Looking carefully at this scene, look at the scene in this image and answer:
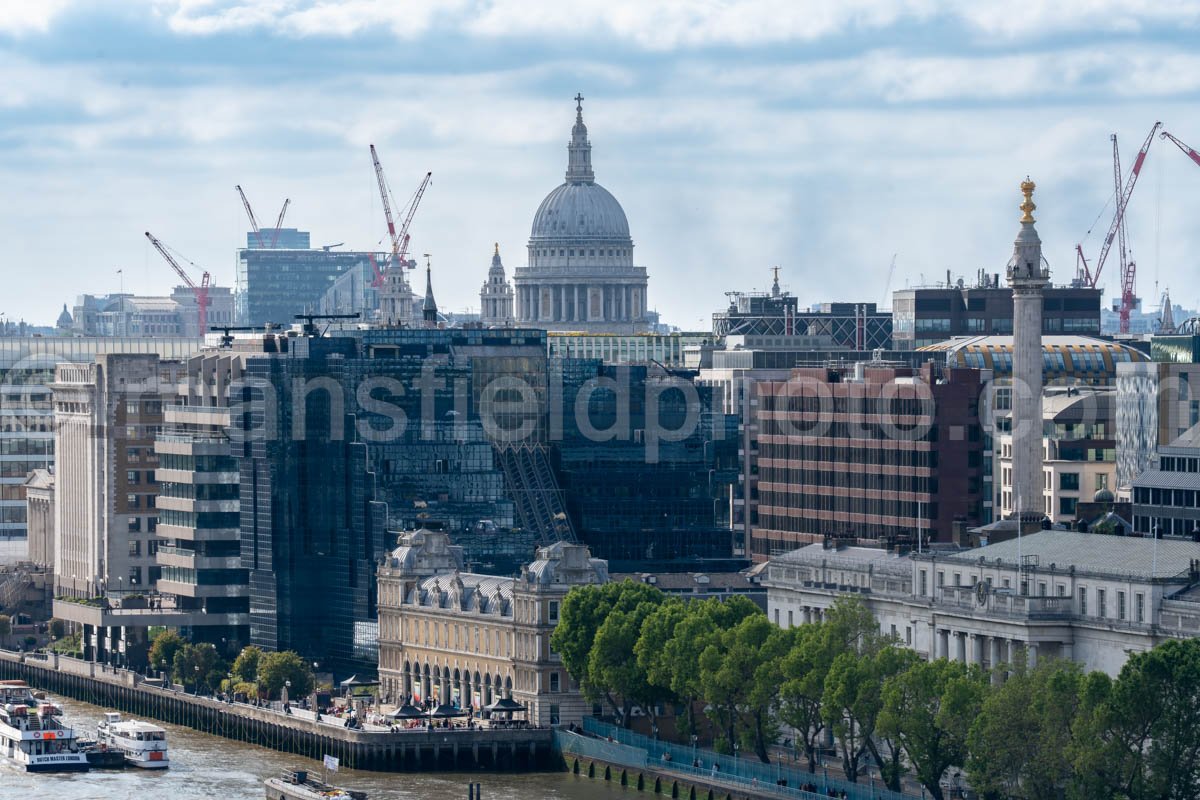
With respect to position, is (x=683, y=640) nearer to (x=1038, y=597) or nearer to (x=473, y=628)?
(x=1038, y=597)

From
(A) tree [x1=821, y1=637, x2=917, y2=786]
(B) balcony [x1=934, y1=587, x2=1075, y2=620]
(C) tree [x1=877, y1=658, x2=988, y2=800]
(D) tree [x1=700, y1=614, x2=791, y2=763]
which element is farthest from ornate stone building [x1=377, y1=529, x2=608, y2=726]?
(C) tree [x1=877, y1=658, x2=988, y2=800]

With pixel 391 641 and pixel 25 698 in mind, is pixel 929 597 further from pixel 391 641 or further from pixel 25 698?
pixel 25 698

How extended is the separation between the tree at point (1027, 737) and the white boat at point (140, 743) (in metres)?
49.9

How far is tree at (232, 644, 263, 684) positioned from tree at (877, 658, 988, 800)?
6068cm

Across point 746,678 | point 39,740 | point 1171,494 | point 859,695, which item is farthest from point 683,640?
point 39,740

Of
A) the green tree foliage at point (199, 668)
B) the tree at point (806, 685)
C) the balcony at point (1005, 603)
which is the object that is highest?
the balcony at point (1005, 603)

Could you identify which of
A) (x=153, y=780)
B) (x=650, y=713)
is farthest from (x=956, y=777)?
(x=153, y=780)

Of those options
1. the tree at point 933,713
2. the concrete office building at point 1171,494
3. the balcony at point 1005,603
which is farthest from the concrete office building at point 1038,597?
the concrete office building at point 1171,494

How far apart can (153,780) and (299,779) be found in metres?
11.8

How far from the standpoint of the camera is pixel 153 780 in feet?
545

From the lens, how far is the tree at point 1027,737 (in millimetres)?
129500

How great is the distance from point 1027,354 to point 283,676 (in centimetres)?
4263

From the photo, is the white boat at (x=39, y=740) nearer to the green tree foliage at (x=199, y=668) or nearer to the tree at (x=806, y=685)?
the green tree foliage at (x=199, y=668)

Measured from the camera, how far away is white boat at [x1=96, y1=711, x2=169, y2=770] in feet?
559
